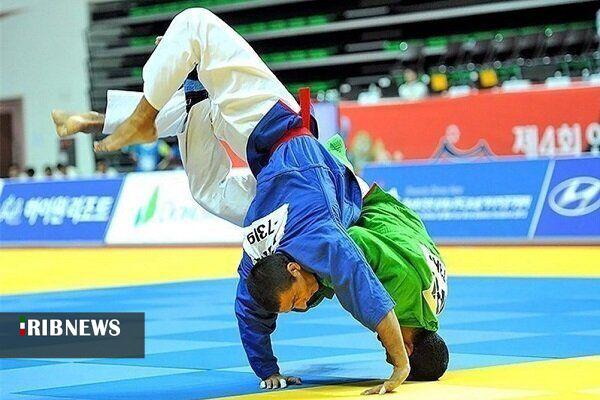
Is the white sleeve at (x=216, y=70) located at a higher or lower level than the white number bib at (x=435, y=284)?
higher

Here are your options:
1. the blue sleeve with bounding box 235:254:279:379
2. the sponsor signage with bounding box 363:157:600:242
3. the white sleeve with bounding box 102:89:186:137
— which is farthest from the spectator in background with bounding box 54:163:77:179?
the blue sleeve with bounding box 235:254:279:379

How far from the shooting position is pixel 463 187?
15.7 metres

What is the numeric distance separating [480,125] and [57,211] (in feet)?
24.1

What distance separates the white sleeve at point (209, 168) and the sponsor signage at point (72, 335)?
121 centimetres

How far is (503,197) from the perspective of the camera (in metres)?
15.3

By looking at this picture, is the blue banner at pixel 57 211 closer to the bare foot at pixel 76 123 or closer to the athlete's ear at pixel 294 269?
the bare foot at pixel 76 123

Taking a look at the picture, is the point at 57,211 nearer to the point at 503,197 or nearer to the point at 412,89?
the point at 412,89

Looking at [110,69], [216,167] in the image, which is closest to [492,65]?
[110,69]

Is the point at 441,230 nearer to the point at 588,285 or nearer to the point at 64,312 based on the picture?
the point at 588,285

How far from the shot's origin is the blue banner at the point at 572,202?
1443 cm

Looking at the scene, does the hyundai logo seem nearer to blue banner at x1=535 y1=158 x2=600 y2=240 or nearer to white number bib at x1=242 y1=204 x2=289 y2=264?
blue banner at x1=535 y1=158 x2=600 y2=240

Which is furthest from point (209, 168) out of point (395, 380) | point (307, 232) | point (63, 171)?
point (63, 171)

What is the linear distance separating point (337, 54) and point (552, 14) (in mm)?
5865

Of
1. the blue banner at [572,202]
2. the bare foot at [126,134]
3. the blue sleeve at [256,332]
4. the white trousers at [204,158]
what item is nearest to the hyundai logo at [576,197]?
the blue banner at [572,202]
